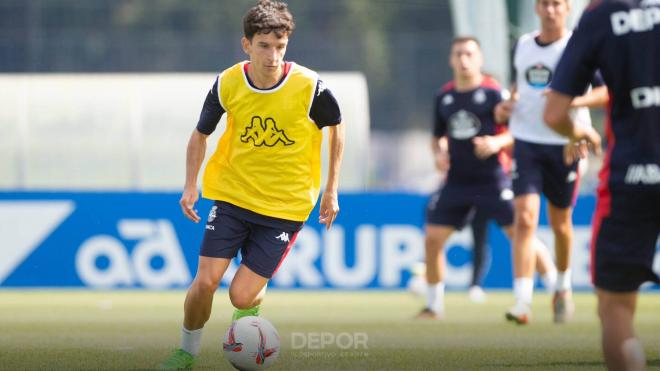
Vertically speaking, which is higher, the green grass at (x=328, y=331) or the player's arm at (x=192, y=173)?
the player's arm at (x=192, y=173)

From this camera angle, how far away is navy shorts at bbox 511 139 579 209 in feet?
33.1

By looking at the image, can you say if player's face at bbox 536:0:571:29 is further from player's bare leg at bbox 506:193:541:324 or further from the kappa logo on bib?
the kappa logo on bib

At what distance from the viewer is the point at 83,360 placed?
757 centimetres

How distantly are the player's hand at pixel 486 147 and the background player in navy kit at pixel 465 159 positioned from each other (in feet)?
0.04

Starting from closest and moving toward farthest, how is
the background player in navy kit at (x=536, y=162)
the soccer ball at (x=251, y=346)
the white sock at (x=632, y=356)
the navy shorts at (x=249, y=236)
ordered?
the white sock at (x=632, y=356) < the soccer ball at (x=251, y=346) < the navy shorts at (x=249, y=236) < the background player in navy kit at (x=536, y=162)

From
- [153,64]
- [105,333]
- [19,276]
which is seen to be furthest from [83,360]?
[153,64]

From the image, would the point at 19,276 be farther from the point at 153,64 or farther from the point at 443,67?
the point at 443,67

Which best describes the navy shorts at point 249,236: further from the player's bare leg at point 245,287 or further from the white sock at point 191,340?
the white sock at point 191,340

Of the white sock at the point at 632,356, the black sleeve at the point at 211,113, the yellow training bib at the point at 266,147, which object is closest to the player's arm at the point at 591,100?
the yellow training bib at the point at 266,147

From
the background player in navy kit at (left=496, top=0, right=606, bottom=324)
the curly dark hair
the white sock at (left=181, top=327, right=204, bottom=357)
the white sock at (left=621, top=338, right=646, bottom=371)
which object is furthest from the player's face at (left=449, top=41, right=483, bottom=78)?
the white sock at (left=621, top=338, right=646, bottom=371)

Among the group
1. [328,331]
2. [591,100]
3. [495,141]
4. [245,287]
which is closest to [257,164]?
[245,287]

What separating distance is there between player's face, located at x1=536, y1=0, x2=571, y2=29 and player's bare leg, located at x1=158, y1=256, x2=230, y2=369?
3.85 meters

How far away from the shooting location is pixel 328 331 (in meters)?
9.88

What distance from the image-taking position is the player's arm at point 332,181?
Result: 7.18 metres
